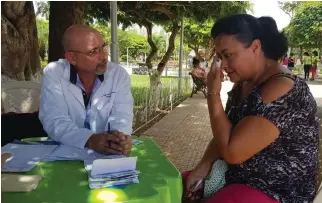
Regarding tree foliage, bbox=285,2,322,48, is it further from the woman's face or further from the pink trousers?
the pink trousers

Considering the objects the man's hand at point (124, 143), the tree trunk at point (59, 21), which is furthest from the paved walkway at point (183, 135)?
the man's hand at point (124, 143)

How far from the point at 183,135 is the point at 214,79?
16.9 ft

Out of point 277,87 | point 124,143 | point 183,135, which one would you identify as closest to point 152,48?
point 183,135

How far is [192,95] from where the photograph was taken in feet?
46.3

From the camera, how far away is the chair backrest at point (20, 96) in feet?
11.5

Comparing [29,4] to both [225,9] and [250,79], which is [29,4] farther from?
[225,9]

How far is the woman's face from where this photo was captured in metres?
1.82

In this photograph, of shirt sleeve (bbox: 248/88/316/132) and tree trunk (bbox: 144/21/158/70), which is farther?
tree trunk (bbox: 144/21/158/70)

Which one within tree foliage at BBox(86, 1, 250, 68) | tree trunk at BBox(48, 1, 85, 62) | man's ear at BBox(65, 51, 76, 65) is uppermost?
tree foliage at BBox(86, 1, 250, 68)

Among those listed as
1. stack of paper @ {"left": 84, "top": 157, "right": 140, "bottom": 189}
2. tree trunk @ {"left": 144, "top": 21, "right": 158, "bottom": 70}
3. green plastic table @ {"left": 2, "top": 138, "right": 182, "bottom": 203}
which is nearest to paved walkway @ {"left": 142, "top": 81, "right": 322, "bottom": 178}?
tree trunk @ {"left": 144, "top": 21, "right": 158, "bottom": 70}

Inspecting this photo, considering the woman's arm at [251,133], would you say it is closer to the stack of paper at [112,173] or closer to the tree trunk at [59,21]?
the stack of paper at [112,173]

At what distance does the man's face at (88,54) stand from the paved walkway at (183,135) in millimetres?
2693

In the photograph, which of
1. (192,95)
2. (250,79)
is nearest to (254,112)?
(250,79)

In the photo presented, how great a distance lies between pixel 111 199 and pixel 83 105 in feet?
3.44
